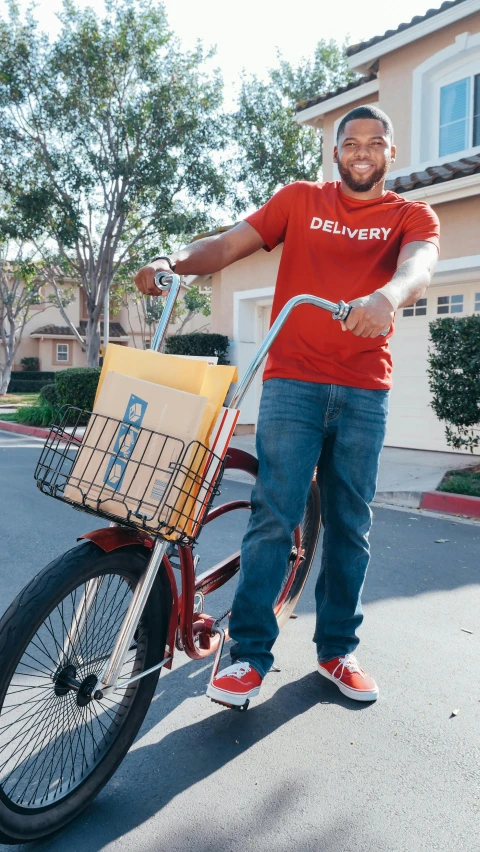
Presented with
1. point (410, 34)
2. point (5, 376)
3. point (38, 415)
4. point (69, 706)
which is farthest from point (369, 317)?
point (5, 376)

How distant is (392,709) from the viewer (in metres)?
2.68

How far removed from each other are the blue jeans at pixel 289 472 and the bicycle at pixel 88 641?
0.23 m

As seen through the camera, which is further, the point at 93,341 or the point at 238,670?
the point at 93,341

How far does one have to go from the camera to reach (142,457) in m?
1.80

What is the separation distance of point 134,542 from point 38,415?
47.6ft

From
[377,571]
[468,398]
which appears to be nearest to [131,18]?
[468,398]

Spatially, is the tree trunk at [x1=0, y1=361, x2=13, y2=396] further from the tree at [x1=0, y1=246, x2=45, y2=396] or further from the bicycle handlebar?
the bicycle handlebar

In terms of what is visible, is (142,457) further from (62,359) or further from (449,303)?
(62,359)

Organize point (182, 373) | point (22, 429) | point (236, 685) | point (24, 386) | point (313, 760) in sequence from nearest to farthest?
point (182, 373), point (313, 760), point (236, 685), point (22, 429), point (24, 386)

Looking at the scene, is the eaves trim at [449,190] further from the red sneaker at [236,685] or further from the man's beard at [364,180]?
the red sneaker at [236,685]

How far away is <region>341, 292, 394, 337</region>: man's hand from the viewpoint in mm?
1833

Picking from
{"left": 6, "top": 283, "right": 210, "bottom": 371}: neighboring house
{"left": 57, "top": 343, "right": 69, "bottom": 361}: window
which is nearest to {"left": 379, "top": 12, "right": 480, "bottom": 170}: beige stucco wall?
{"left": 6, "top": 283, "right": 210, "bottom": 371}: neighboring house

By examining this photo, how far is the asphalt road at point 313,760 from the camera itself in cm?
192

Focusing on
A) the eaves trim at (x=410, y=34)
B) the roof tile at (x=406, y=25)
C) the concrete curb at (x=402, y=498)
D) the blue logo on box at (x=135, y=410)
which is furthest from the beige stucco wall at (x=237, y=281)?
the blue logo on box at (x=135, y=410)
